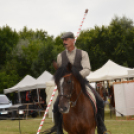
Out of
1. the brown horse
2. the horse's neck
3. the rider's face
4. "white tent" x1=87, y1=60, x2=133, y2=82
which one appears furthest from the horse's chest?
"white tent" x1=87, y1=60, x2=133, y2=82

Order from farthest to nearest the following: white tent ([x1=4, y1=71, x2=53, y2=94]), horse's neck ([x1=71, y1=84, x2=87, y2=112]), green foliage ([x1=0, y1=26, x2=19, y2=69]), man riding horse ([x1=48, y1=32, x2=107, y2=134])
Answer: green foliage ([x1=0, y1=26, x2=19, y2=69]), white tent ([x1=4, y1=71, x2=53, y2=94]), man riding horse ([x1=48, y1=32, x2=107, y2=134]), horse's neck ([x1=71, y1=84, x2=87, y2=112])

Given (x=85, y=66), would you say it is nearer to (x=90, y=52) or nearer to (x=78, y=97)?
(x=78, y=97)

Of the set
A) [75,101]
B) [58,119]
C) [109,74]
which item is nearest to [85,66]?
[75,101]

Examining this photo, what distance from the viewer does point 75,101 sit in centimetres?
560

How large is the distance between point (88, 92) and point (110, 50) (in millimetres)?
36178

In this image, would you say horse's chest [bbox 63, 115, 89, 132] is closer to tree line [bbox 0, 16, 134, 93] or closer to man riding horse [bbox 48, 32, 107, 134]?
man riding horse [bbox 48, 32, 107, 134]

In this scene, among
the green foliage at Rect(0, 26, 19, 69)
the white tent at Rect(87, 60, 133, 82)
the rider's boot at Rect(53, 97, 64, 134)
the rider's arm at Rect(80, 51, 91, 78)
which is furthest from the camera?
the green foliage at Rect(0, 26, 19, 69)

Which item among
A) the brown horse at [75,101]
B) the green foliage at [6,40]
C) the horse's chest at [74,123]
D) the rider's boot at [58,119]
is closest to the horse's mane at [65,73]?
the brown horse at [75,101]

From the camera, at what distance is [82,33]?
204ft

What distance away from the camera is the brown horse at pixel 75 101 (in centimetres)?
525

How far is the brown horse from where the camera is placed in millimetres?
5254

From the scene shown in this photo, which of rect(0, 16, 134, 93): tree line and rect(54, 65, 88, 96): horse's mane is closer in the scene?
rect(54, 65, 88, 96): horse's mane

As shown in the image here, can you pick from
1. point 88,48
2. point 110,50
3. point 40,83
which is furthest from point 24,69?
point 40,83

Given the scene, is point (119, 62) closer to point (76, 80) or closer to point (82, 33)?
point (82, 33)
